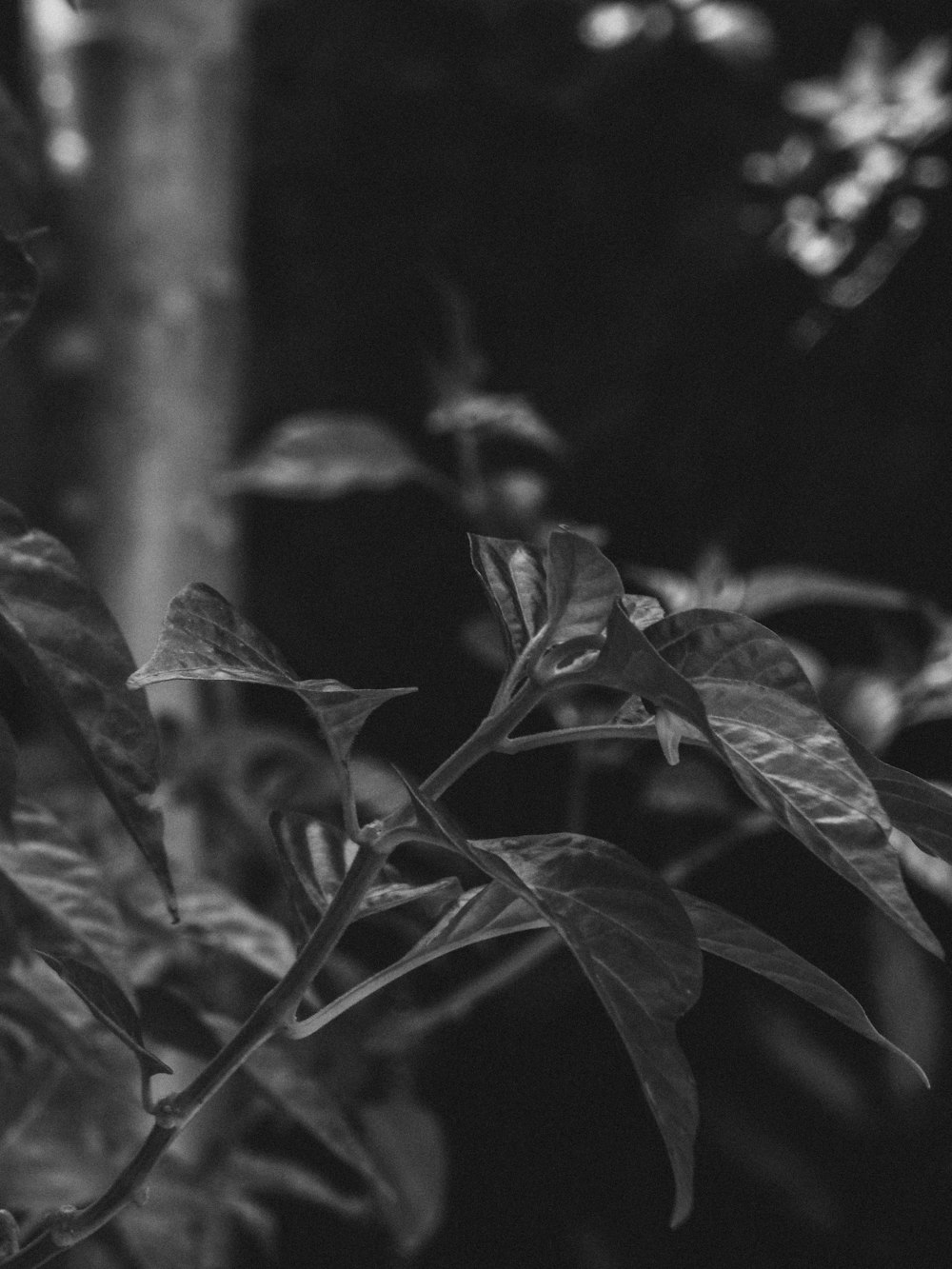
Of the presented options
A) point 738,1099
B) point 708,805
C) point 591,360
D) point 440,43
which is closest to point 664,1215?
point 738,1099

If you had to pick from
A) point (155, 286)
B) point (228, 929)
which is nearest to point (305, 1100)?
point (228, 929)

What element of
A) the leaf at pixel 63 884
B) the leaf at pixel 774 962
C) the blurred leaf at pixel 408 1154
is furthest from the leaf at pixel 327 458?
the leaf at pixel 774 962

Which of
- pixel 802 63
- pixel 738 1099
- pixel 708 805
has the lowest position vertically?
pixel 738 1099

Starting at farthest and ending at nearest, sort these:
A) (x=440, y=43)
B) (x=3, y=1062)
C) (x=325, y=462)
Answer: (x=440, y=43)
(x=325, y=462)
(x=3, y=1062)

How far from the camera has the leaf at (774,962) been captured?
0.96 ft

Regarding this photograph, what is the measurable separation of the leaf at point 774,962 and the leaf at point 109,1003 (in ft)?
0.40

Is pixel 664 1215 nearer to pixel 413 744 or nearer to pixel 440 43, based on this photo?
pixel 413 744

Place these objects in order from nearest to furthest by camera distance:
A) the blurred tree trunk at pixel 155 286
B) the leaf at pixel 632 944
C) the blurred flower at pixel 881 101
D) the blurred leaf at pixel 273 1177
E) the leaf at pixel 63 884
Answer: the leaf at pixel 632 944 < the leaf at pixel 63 884 < the blurred leaf at pixel 273 1177 < the blurred tree trunk at pixel 155 286 < the blurred flower at pixel 881 101

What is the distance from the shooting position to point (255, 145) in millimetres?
1637

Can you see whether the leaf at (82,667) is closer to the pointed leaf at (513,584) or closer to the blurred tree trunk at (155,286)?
the pointed leaf at (513,584)

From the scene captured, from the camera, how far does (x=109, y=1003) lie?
12.4 inches

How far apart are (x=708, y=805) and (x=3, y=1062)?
0.48m

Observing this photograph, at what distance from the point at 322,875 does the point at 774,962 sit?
0.10 m

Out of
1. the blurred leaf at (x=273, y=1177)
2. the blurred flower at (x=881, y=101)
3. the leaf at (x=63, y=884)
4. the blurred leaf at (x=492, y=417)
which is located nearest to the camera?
the leaf at (x=63, y=884)
